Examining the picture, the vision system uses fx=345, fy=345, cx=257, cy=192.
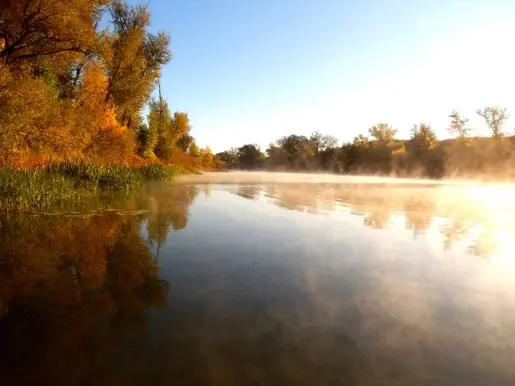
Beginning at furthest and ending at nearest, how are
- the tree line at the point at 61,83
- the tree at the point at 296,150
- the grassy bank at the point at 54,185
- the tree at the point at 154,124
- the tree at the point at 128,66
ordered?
the tree at the point at 296,150 → the tree at the point at 154,124 → the tree at the point at 128,66 → the tree line at the point at 61,83 → the grassy bank at the point at 54,185

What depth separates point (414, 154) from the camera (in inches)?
3027

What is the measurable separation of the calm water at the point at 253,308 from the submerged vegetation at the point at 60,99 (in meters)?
7.08

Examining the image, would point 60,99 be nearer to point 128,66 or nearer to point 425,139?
point 128,66

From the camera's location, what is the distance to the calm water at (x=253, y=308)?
11.5 ft

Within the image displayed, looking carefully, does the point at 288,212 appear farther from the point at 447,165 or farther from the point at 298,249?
the point at 447,165

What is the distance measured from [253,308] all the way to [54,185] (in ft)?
48.6

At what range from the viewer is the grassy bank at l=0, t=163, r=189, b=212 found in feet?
46.1

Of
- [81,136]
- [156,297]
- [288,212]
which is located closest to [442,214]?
[288,212]

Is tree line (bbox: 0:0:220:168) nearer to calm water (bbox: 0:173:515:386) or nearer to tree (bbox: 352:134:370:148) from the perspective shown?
calm water (bbox: 0:173:515:386)

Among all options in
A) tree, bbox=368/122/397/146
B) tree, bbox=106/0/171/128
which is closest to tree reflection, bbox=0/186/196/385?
tree, bbox=106/0/171/128

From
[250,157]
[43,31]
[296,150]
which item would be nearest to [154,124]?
[43,31]

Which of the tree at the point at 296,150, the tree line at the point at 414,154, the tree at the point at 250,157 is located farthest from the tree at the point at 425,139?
the tree at the point at 250,157

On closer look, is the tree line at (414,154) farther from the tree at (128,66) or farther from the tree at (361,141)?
the tree at (128,66)

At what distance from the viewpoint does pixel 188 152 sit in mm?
89312
